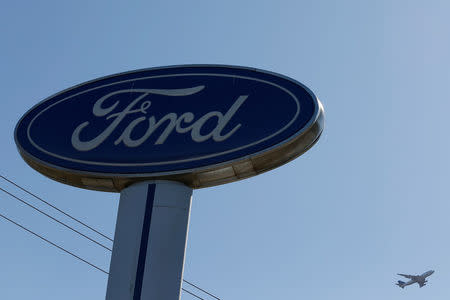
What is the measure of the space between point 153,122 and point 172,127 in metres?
0.41

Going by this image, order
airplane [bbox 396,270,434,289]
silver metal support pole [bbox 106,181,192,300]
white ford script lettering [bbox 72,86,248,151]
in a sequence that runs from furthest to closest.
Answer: airplane [bbox 396,270,434,289] < white ford script lettering [bbox 72,86,248,151] < silver metal support pole [bbox 106,181,192,300]

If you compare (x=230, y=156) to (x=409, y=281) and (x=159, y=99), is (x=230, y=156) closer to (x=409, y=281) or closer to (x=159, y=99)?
(x=159, y=99)

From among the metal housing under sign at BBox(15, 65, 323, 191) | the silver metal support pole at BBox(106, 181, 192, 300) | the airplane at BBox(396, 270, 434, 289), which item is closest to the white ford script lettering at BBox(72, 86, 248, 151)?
the metal housing under sign at BBox(15, 65, 323, 191)

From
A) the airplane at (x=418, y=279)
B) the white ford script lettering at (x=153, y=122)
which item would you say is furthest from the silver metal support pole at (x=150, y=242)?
the airplane at (x=418, y=279)

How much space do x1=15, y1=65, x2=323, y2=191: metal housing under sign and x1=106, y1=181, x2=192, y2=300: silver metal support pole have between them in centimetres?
30

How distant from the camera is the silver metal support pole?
11.3 meters

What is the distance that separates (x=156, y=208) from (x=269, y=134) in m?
2.12

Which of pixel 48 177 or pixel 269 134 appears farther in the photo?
pixel 48 177

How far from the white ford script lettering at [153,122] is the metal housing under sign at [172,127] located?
0.7 inches

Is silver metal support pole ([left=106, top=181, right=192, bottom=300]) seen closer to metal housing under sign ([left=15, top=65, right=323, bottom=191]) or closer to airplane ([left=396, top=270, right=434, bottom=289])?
metal housing under sign ([left=15, top=65, right=323, bottom=191])

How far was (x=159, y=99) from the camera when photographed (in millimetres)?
13305

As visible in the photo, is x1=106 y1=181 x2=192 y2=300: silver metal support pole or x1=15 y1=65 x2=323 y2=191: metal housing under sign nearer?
x1=106 y1=181 x2=192 y2=300: silver metal support pole

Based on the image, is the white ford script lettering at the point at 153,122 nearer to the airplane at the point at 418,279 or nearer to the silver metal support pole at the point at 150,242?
the silver metal support pole at the point at 150,242

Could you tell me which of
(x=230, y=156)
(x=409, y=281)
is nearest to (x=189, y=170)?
(x=230, y=156)
